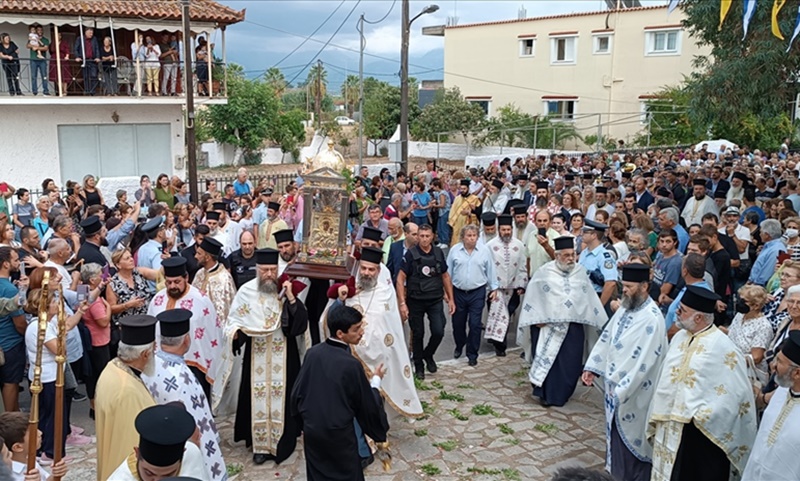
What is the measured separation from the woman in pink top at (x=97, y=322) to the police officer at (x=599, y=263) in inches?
200

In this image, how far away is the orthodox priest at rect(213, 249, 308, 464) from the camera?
641 cm

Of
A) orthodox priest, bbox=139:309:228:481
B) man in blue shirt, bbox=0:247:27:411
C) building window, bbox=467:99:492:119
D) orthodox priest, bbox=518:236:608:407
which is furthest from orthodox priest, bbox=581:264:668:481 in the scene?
building window, bbox=467:99:492:119

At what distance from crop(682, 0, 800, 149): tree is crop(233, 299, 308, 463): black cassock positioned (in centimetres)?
908

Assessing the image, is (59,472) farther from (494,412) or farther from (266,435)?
(494,412)

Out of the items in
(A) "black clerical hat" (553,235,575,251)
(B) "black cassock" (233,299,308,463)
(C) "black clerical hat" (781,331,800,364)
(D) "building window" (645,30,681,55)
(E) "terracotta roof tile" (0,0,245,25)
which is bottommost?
(B) "black cassock" (233,299,308,463)

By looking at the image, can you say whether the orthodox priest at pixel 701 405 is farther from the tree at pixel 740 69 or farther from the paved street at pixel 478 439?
the tree at pixel 740 69

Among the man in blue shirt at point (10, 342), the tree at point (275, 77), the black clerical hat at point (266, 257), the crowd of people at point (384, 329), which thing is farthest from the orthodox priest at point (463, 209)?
the tree at point (275, 77)

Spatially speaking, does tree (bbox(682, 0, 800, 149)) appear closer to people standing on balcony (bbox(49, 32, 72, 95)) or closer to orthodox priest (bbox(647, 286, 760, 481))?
orthodox priest (bbox(647, 286, 760, 481))

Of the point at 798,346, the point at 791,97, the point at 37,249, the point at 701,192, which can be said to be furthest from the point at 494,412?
the point at 791,97

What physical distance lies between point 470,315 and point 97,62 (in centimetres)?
1558

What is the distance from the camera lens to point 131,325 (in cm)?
434

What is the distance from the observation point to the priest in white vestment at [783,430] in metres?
4.31

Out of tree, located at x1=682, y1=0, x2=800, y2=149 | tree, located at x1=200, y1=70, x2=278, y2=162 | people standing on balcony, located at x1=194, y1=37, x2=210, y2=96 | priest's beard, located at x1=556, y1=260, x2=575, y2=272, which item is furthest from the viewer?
tree, located at x1=200, y1=70, x2=278, y2=162

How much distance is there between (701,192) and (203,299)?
9.19m
